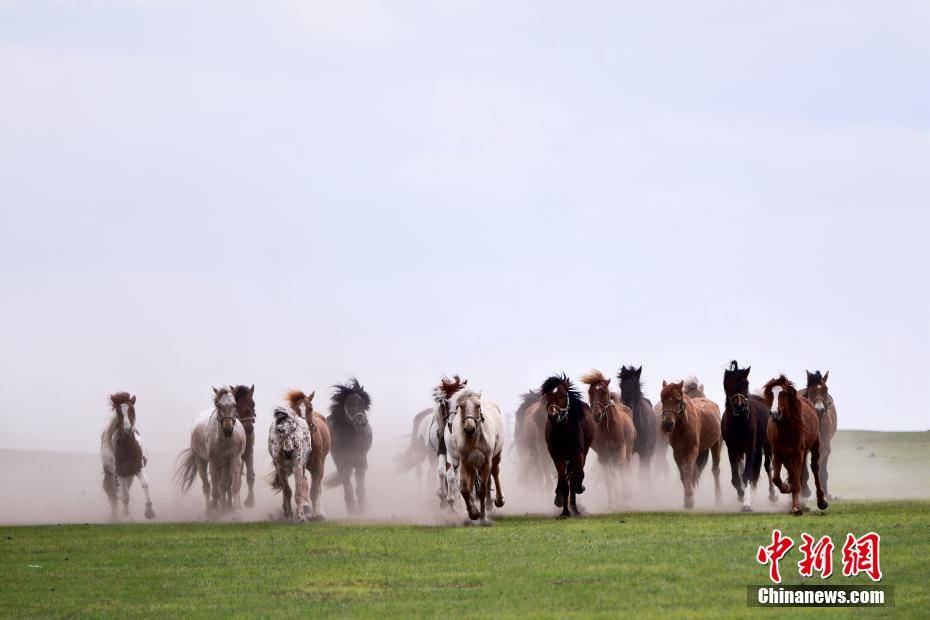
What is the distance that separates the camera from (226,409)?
110 ft

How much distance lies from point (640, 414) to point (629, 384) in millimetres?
884

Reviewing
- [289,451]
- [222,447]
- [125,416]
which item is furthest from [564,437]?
[125,416]

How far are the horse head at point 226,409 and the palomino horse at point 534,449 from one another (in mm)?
7487

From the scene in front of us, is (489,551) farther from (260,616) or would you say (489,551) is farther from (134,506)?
(134,506)

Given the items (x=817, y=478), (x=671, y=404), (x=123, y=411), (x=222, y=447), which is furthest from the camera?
(x=123, y=411)

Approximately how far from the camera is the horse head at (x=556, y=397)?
29.5 meters

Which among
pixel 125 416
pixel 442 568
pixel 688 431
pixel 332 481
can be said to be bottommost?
pixel 442 568

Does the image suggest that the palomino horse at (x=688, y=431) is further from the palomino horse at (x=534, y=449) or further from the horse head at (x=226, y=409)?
the horse head at (x=226, y=409)

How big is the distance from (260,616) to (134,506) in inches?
1101

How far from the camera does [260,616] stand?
16922mm

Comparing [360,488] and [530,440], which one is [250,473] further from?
[530,440]

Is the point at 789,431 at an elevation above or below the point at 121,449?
below

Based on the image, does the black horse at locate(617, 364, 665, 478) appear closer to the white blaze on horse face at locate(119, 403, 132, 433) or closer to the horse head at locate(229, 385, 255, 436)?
the horse head at locate(229, 385, 255, 436)

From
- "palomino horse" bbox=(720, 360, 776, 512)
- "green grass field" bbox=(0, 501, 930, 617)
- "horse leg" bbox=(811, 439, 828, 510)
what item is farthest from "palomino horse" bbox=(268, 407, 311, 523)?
"horse leg" bbox=(811, 439, 828, 510)
